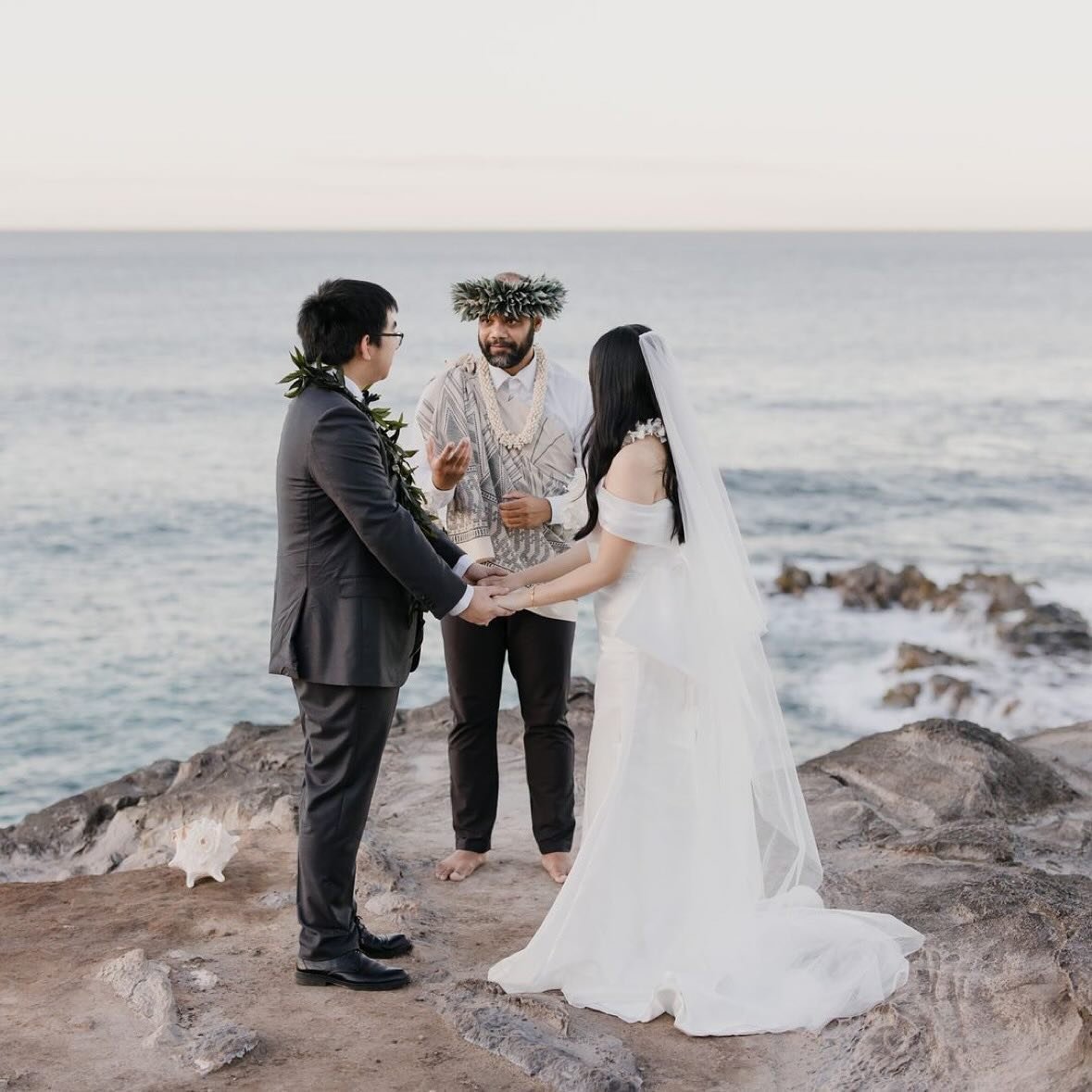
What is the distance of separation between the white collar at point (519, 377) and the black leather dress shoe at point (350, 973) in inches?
91.6

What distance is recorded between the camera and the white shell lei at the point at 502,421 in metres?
5.49

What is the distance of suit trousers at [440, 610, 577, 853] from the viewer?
544 cm

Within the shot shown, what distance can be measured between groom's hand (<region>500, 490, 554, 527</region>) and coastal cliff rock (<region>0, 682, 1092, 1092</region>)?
1.49 m

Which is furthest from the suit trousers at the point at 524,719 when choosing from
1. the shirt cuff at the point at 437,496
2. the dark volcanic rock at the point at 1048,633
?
the dark volcanic rock at the point at 1048,633

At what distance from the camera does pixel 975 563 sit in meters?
21.2

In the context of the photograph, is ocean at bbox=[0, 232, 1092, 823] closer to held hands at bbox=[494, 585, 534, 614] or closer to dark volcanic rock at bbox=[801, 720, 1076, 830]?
dark volcanic rock at bbox=[801, 720, 1076, 830]

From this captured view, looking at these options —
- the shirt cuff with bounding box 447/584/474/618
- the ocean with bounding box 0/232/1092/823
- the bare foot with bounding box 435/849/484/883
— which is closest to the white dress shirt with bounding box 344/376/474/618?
the shirt cuff with bounding box 447/584/474/618

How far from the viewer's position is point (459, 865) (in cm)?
561

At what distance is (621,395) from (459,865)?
7.31 feet

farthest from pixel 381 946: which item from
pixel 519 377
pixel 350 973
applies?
pixel 519 377

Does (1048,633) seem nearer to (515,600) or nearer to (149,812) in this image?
(149,812)

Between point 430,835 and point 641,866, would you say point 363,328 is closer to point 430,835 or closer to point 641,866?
point 641,866

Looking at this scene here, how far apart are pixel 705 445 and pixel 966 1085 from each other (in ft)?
6.98

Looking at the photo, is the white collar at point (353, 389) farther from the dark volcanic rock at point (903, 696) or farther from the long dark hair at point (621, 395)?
the dark volcanic rock at point (903, 696)
